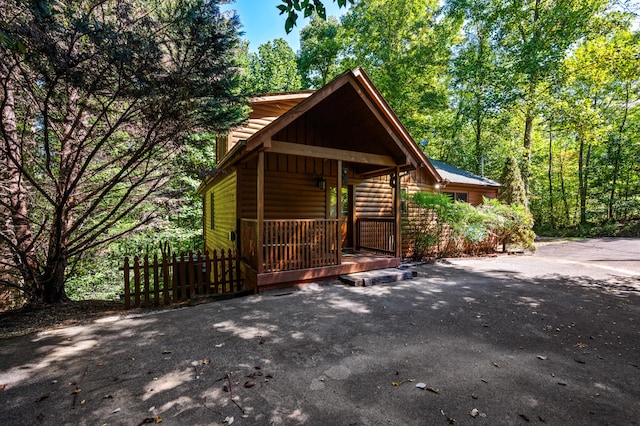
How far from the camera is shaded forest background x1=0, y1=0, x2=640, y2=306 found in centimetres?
1599

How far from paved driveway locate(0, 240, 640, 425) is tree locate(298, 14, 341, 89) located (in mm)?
24749

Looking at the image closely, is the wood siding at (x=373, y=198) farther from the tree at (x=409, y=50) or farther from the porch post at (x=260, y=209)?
the tree at (x=409, y=50)

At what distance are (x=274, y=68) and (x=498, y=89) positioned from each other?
53.8ft

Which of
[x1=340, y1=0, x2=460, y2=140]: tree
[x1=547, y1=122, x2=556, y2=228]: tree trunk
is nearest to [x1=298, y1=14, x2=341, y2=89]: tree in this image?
[x1=340, y1=0, x2=460, y2=140]: tree

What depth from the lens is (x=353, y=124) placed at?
7551 mm

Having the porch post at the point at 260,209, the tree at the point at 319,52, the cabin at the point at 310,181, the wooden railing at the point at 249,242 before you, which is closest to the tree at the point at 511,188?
the cabin at the point at 310,181

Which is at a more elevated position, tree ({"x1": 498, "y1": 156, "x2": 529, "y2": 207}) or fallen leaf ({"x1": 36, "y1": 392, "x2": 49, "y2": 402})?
tree ({"x1": 498, "y1": 156, "x2": 529, "y2": 207})

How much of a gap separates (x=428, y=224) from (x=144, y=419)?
9941mm

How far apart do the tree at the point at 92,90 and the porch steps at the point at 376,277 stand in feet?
13.9

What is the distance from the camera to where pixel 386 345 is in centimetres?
353

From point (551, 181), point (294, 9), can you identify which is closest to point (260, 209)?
point (294, 9)

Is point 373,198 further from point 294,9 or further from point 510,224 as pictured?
point 294,9

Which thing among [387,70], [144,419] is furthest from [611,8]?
[144,419]

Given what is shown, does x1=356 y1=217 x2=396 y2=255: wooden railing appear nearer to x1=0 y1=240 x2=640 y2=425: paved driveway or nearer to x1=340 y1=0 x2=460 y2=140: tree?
x1=0 y1=240 x2=640 y2=425: paved driveway
